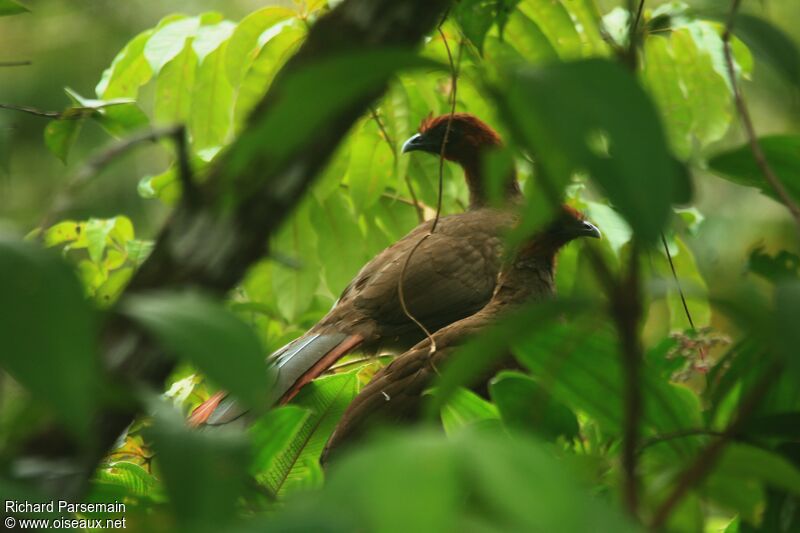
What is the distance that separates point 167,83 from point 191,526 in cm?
203

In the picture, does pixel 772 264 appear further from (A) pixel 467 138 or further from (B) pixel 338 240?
(A) pixel 467 138

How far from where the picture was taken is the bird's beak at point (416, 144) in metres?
2.69

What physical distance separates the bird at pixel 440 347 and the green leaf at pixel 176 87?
81cm

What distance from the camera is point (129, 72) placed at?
2.51 metres

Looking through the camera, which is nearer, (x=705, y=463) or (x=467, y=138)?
(x=705, y=463)

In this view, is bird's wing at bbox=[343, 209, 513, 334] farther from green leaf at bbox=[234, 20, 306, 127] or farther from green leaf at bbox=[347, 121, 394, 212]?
green leaf at bbox=[234, 20, 306, 127]

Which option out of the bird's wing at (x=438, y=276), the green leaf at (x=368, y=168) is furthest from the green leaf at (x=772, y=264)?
the bird's wing at (x=438, y=276)

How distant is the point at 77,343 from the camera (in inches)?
19.6

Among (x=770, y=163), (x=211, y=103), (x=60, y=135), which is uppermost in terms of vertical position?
(x=770, y=163)

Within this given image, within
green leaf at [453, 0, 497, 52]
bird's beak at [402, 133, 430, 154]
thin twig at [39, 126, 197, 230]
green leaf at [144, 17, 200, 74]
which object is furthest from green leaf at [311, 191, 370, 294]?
thin twig at [39, 126, 197, 230]

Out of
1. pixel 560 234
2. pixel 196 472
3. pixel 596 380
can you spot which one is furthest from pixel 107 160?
pixel 560 234

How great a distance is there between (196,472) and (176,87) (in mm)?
1992

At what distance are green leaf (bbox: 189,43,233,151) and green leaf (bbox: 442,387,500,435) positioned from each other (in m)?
1.47

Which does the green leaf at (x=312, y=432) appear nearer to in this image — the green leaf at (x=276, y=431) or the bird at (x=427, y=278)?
the green leaf at (x=276, y=431)
